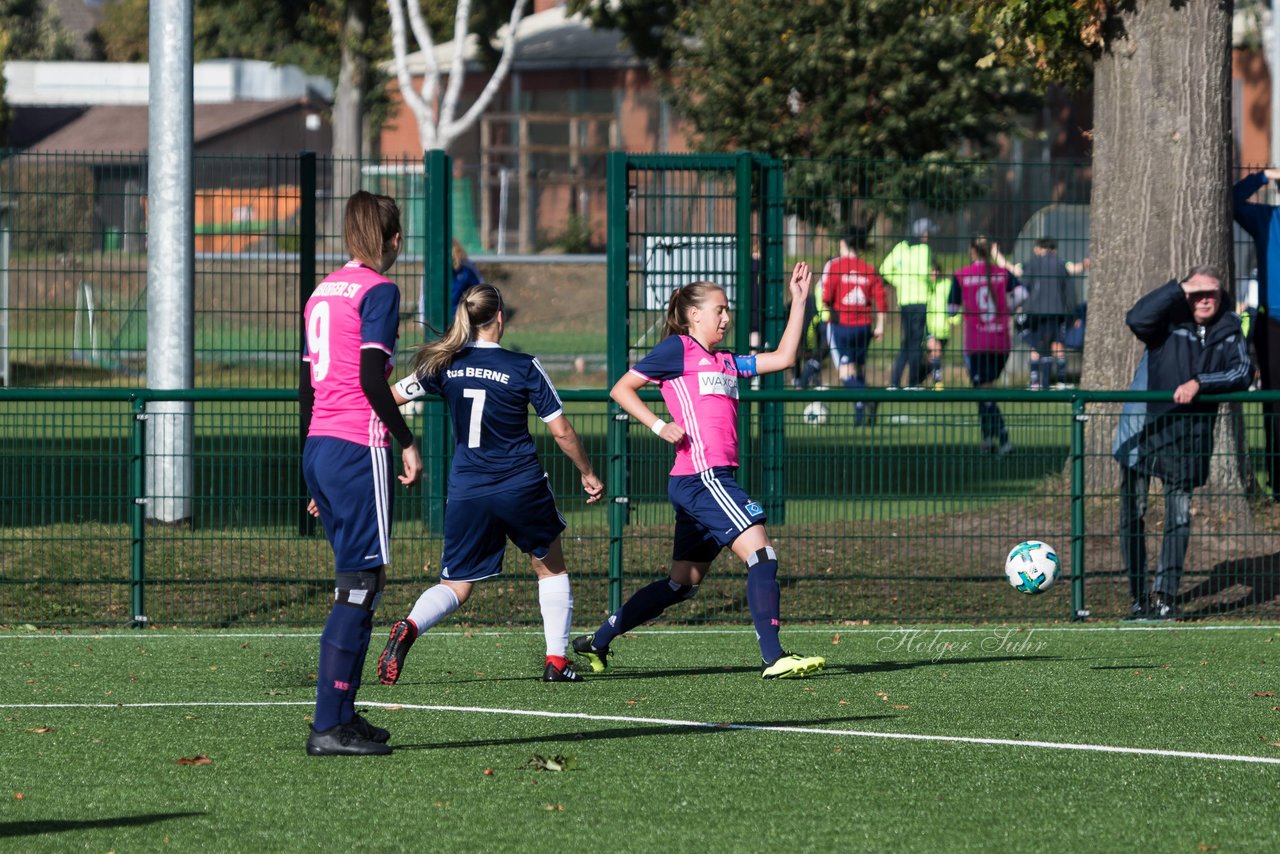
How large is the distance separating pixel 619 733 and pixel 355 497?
1.44m

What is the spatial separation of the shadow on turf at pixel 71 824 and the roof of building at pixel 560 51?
46.2 metres

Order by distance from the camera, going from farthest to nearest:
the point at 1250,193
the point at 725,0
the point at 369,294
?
the point at 725,0 < the point at 1250,193 < the point at 369,294

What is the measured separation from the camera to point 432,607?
27.1ft

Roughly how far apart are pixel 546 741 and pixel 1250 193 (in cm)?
748

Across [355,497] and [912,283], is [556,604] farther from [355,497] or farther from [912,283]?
[912,283]

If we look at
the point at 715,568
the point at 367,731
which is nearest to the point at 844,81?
the point at 715,568

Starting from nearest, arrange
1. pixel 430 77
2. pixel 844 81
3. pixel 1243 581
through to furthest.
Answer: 1. pixel 1243 581
2. pixel 844 81
3. pixel 430 77

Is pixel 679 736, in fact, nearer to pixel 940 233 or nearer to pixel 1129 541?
pixel 1129 541

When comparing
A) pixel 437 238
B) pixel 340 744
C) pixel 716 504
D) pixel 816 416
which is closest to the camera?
pixel 340 744

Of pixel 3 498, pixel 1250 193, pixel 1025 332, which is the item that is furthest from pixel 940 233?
pixel 3 498

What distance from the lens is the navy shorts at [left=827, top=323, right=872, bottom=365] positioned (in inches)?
560

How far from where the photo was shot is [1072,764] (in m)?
6.85

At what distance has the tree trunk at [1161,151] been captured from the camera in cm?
1265

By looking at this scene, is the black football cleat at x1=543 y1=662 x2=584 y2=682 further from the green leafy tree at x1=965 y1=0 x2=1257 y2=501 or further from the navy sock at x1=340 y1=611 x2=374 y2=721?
the green leafy tree at x1=965 y1=0 x2=1257 y2=501
